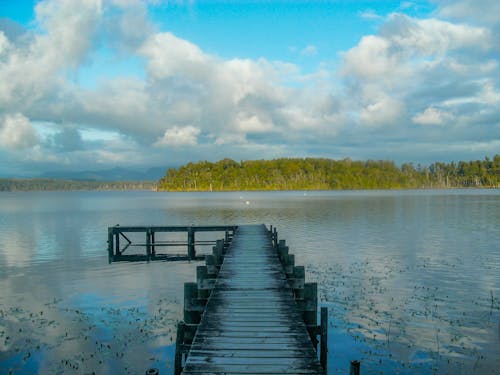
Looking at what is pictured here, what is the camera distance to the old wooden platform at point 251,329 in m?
7.62

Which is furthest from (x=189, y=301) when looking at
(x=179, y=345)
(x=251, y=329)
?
(x=251, y=329)

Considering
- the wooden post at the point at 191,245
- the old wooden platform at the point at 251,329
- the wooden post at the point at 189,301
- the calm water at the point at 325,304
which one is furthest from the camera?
the wooden post at the point at 191,245

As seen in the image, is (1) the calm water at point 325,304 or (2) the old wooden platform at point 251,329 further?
(1) the calm water at point 325,304

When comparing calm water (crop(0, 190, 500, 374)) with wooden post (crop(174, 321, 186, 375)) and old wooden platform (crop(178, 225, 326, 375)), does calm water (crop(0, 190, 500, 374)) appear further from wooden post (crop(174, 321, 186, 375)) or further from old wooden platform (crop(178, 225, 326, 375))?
old wooden platform (crop(178, 225, 326, 375))

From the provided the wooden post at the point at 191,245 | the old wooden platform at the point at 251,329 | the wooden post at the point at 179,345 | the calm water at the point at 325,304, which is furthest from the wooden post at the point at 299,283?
the wooden post at the point at 191,245

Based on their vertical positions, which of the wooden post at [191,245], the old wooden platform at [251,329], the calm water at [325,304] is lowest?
the calm water at [325,304]

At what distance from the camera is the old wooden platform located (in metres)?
7.62

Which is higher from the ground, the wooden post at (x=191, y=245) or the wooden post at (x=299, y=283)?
the wooden post at (x=299, y=283)

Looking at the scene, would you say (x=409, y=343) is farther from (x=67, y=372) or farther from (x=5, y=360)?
(x=5, y=360)

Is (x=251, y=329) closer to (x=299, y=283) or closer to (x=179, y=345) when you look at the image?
(x=179, y=345)

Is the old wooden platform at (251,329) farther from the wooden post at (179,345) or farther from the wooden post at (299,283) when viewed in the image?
the wooden post at (179,345)

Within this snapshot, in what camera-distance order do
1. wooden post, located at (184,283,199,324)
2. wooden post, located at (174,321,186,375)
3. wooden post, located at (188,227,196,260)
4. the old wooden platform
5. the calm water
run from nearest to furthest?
the old wooden platform, wooden post, located at (174,321,186,375), wooden post, located at (184,283,199,324), the calm water, wooden post, located at (188,227,196,260)

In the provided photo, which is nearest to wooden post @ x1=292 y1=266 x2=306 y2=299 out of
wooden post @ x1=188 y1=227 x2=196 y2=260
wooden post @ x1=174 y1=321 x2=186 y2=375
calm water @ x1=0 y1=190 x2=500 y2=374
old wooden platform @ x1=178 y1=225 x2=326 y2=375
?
old wooden platform @ x1=178 y1=225 x2=326 y2=375

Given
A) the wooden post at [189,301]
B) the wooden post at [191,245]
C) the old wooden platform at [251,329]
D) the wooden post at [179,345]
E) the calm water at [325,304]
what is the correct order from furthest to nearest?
the wooden post at [191,245] → the calm water at [325,304] → the wooden post at [189,301] → the wooden post at [179,345] → the old wooden platform at [251,329]
